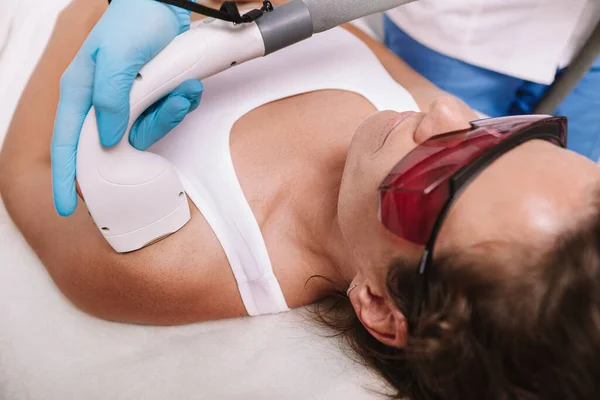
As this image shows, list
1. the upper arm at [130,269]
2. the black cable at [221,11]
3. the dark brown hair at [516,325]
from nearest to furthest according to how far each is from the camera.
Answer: the dark brown hair at [516,325] → the black cable at [221,11] → the upper arm at [130,269]

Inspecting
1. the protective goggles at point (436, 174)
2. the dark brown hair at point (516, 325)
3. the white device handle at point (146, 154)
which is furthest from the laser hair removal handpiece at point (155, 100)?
the dark brown hair at point (516, 325)

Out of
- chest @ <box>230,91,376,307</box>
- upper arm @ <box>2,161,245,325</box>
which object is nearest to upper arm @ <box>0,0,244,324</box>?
upper arm @ <box>2,161,245,325</box>

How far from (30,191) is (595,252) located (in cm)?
96

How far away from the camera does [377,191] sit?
0.73 metres

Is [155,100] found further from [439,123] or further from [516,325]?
[516,325]

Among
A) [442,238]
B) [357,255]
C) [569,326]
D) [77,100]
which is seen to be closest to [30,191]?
[77,100]

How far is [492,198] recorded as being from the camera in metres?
0.62

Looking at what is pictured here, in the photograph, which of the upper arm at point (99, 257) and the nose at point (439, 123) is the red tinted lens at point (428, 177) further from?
the upper arm at point (99, 257)

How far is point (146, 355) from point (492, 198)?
0.70 meters

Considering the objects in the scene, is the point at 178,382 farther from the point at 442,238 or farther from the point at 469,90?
the point at 469,90

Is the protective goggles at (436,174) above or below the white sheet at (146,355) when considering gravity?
above

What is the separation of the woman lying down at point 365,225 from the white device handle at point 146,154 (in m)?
0.10

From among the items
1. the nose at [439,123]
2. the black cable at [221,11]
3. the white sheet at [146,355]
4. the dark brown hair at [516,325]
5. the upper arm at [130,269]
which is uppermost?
the black cable at [221,11]

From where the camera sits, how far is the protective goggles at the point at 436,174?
0.64 m
